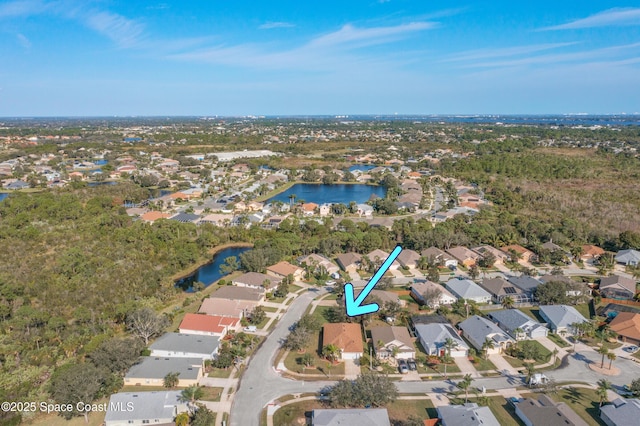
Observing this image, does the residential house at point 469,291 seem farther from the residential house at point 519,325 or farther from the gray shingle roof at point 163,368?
the gray shingle roof at point 163,368

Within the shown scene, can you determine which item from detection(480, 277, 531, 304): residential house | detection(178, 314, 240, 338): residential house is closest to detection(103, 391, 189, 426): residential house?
detection(178, 314, 240, 338): residential house

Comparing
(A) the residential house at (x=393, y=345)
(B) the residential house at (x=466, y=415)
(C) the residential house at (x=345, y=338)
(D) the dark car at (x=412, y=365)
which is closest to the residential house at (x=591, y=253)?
(A) the residential house at (x=393, y=345)

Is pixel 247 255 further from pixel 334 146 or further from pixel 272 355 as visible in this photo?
pixel 334 146

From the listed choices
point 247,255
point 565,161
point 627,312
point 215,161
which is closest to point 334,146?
point 215,161

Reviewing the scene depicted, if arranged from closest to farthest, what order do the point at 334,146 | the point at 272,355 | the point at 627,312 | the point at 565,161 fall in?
the point at 272,355 < the point at 627,312 < the point at 565,161 < the point at 334,146

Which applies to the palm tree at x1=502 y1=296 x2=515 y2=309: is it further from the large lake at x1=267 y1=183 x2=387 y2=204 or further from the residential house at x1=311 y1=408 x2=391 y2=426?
the large lake at x1=267 y1=183 x2=387 y2=204

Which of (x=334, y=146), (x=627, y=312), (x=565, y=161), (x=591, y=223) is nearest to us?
(x=627, y=312)
